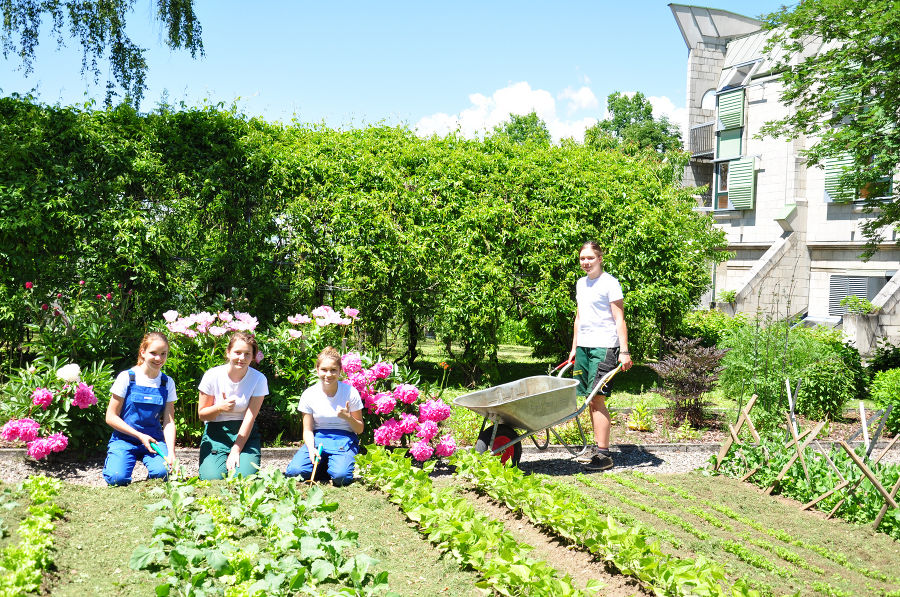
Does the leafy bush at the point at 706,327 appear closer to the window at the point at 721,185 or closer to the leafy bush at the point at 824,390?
the leafy bush at the point at 824,390

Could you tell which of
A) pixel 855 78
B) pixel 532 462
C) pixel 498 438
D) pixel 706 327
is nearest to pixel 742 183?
pixel 706 327

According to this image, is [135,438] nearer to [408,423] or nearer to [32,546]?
[32,546]

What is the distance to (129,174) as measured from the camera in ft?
23.3

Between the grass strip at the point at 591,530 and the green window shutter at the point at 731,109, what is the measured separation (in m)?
23.1

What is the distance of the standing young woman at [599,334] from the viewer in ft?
19.1

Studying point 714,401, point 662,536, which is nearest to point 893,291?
point 714,401

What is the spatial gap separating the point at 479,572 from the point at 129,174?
5.59 m

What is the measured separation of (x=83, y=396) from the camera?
17.0 feet

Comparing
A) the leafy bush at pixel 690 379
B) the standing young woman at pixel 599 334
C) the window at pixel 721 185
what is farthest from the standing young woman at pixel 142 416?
the window at pixel 721 185

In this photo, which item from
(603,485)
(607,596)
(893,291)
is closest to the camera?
(607,596)

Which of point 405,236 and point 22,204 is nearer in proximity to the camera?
point 22,204

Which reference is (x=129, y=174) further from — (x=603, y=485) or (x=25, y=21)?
(x=603, y=485)

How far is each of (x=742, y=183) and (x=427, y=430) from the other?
21.4 m

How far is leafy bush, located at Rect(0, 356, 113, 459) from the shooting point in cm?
507
